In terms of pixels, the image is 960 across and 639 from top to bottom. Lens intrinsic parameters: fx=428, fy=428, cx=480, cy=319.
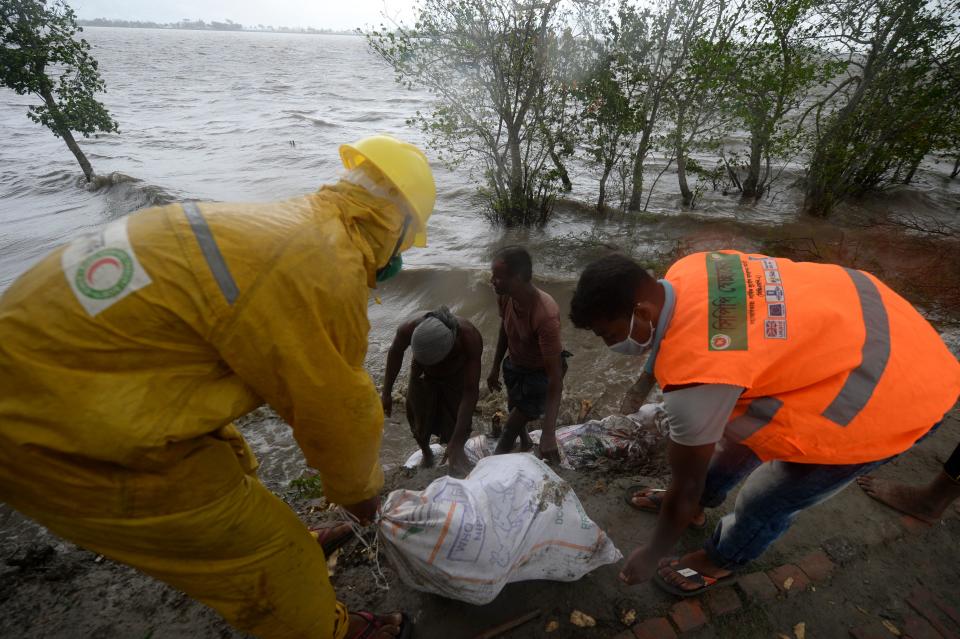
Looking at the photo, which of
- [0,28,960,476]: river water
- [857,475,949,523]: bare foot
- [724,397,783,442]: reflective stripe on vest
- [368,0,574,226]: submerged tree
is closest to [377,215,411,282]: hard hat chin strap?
[724,397,783,442]: reflective stripe on vest

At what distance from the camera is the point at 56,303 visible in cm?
93

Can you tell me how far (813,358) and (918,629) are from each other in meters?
1.56

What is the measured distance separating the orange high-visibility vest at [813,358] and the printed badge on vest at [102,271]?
1425mm

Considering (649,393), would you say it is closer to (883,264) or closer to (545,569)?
(545,569)

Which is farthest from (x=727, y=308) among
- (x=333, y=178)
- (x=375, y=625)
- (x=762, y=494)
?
(x=333, y=178)

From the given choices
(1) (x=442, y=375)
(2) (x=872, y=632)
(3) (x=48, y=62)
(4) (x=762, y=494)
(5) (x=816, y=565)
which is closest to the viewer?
(4) (x=762, y=494)

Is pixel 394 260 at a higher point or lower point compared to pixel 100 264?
lower

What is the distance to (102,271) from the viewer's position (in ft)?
3.13

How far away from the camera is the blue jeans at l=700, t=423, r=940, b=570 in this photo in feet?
4.97

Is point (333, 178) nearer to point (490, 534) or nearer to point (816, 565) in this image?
point (490, 534)

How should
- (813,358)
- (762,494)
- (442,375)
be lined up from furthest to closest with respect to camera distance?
1. (442,375)
2. (762,494)
3. (813,358)

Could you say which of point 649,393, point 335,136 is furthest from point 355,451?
point 335,136

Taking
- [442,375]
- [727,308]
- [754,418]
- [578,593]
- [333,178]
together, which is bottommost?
[333,178]

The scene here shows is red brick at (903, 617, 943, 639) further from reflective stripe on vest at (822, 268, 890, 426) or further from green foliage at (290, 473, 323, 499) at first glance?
green foliage at (290, 473, 323, 499)
